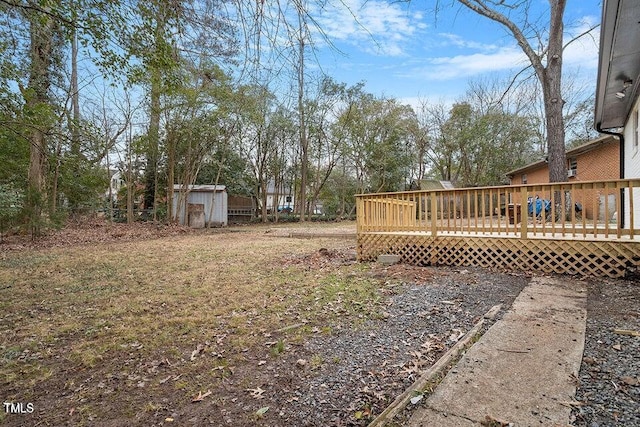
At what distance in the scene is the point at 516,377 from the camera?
2156mm

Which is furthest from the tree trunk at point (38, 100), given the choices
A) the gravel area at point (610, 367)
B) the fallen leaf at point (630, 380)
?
the fallen leaf at point (630, 380)

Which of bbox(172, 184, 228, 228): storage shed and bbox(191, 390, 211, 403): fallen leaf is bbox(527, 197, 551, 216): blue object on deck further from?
bbox(172, 184, 228, 228): storage shed

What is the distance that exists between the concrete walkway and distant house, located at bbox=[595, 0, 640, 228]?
308 cm

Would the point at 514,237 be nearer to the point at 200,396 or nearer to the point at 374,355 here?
the point at 374,355

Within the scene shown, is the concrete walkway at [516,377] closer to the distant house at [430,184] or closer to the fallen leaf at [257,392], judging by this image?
the fallen leaf at [257,392]

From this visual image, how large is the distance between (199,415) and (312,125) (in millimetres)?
19514

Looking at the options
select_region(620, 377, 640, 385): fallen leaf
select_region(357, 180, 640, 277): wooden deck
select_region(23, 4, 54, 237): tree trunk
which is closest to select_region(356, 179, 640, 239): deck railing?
select_region(357, 180, 640, 277): wooden deck

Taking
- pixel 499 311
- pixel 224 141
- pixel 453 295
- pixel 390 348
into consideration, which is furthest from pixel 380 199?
pixel 224 141

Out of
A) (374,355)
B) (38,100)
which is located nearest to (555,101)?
(374,355)

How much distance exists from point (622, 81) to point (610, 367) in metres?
5.95

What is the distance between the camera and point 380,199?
7.07 metres

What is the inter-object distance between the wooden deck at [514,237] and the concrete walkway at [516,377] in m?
2.03

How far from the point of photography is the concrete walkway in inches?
69.6

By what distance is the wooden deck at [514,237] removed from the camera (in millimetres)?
4797
